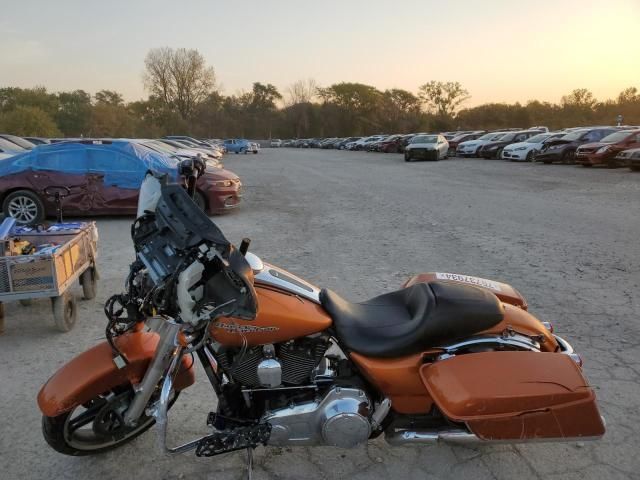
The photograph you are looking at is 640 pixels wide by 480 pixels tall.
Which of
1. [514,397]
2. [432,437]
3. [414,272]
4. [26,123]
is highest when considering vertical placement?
[26,123]

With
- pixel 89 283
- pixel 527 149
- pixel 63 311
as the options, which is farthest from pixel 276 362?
pixel 527 149

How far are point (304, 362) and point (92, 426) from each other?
1.29m

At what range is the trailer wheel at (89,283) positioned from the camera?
5.15 metres

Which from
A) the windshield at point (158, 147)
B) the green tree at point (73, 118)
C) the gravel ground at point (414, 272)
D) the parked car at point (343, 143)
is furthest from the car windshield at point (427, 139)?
the green tree at point (73, 118)

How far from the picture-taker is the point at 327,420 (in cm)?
234

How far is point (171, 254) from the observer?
216 centimetres

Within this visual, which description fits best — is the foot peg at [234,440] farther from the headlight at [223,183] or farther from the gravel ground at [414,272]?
the headlight at [223,183]

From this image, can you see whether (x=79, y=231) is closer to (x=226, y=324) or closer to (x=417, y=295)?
(x=226, y=324)

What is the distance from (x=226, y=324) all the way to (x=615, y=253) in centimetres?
647

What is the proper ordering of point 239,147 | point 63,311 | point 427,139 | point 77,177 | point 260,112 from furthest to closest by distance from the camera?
point 260,112
point 239,147
point 427,139
point 77,177
point 63,311

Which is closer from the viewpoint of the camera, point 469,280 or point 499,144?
point 469,280

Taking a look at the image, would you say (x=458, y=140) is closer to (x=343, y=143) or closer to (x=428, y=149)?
(x=428, y=149)

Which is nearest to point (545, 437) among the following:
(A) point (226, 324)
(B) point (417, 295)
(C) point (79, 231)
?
(B) point (417, 295)

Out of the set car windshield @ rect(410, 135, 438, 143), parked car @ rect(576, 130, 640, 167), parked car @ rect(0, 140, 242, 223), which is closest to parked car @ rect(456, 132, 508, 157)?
car windshield @ rect(410, 135, 438, 143)
